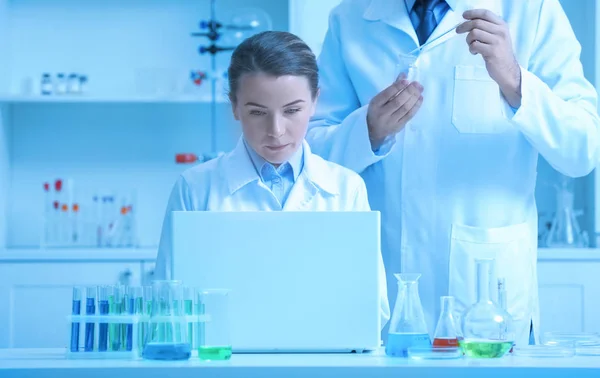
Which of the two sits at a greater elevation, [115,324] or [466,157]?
[466,157]

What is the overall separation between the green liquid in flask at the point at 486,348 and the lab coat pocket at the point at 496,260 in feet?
1.60

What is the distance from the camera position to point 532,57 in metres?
1.94

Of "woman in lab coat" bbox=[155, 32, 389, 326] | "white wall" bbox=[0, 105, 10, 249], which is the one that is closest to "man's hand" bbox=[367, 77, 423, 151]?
"woman in lab coat" bbox=[155, 32, 389, 326]

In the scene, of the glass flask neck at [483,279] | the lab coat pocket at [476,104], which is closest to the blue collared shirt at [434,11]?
the lab coat pocket at [476,104]

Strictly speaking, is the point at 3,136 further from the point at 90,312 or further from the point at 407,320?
the point at 407,320

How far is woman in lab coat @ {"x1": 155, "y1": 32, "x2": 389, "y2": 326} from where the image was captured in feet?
5.57

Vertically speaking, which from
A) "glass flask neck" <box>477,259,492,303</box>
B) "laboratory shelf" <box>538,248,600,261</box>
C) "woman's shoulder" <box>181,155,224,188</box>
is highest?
"woman's shoulder" <box>181,155,224,188</box>

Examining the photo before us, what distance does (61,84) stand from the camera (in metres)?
3.61

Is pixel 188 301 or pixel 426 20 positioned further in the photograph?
pixel 426 20

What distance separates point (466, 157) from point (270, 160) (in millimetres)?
448

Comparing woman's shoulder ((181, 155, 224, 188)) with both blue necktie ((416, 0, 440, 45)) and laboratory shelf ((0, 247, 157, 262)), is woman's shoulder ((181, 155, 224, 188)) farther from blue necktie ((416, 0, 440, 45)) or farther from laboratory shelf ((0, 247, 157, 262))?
laboratory shelf ((0, 247, 157, 262))

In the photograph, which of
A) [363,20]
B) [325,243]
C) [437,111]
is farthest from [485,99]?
[325,243]

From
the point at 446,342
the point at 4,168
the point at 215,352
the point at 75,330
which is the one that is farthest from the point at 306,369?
the point at 4,168

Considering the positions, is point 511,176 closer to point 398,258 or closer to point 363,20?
point 398,258
